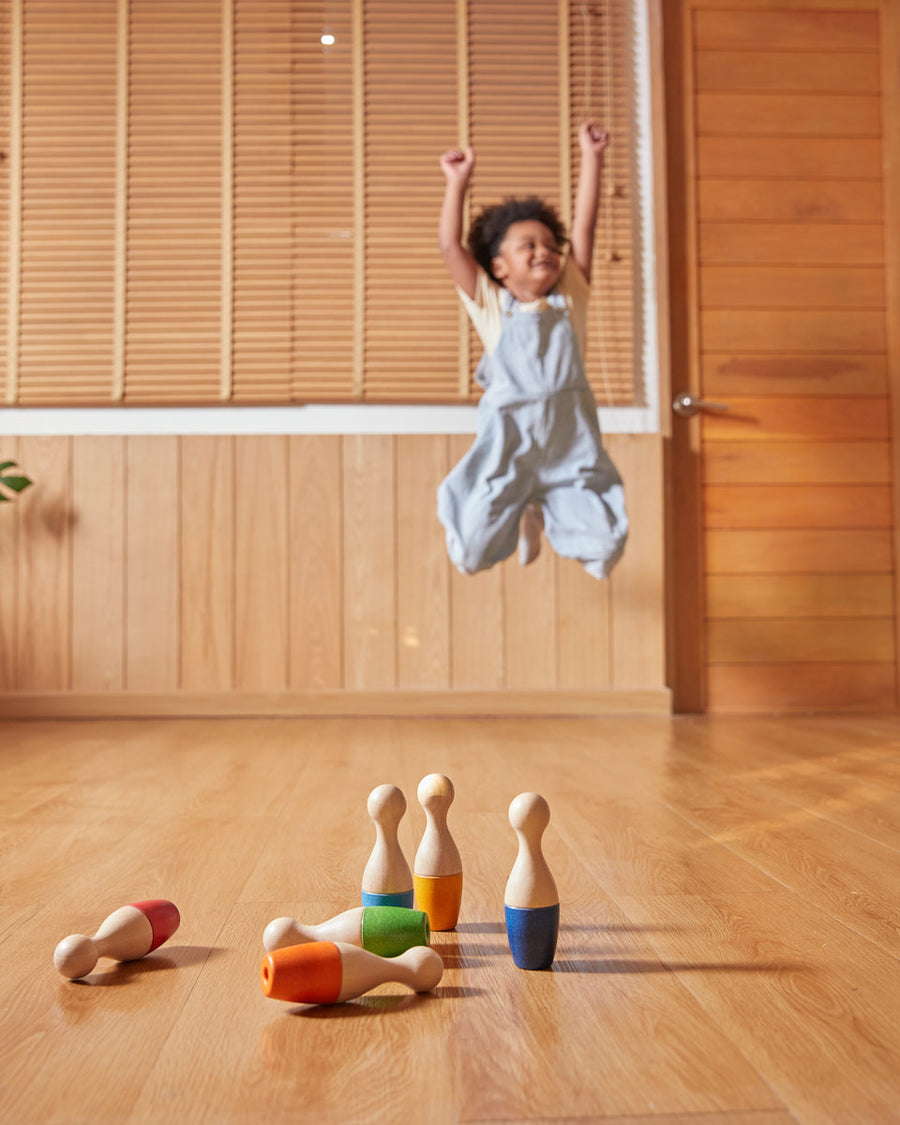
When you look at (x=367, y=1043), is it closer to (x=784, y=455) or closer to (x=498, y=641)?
(x=498, y=641)

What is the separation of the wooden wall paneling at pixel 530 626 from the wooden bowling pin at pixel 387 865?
204 centimetres

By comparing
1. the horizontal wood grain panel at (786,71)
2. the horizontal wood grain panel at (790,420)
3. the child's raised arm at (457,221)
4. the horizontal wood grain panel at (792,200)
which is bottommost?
the horizontal wood grain panel at (790,420)

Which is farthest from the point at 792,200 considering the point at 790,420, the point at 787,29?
the point at 790,420

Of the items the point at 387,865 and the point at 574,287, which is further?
the point at 574,287

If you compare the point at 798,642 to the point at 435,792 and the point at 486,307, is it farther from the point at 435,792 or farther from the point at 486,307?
the point at 435,792

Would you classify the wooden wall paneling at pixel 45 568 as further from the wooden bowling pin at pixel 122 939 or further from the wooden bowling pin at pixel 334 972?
the wooden bowling pin at pixel 334 972

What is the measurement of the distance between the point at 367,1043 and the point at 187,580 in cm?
243

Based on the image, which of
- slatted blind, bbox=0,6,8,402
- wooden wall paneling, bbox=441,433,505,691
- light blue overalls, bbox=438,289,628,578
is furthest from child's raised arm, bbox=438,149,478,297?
slatted blind, bbox=0,6,8,402

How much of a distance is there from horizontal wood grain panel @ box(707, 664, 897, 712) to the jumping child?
85 cm

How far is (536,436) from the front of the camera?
2.52m

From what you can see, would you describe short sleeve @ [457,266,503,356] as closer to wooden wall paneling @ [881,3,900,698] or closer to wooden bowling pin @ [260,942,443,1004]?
wooden wall paneling @ [881,3,900,698]

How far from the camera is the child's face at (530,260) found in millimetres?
→ 2523

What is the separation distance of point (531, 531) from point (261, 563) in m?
0.90

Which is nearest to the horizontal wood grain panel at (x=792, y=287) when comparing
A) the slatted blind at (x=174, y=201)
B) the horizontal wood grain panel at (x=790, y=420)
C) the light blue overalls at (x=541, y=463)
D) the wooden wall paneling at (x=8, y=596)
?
the horizontal wood grain panel at (x=790, y=420)
